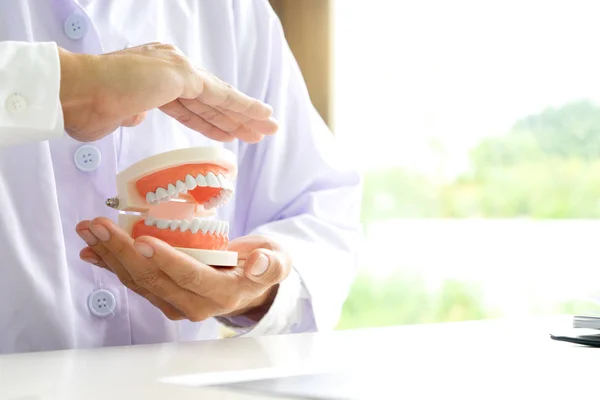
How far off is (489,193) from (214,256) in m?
2.70

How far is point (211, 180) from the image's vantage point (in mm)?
889

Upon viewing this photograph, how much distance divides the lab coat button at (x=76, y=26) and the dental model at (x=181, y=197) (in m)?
0.25

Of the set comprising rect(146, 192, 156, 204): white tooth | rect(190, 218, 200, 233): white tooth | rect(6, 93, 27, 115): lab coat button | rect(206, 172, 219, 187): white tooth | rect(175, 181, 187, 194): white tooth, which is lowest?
rect(190, 218, 200, 233): white tooth

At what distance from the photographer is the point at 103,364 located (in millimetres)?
716

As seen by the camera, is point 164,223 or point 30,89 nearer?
point 30,89

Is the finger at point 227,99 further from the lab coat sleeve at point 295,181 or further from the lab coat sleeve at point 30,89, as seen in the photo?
the lab coat sleeve at point 295,181

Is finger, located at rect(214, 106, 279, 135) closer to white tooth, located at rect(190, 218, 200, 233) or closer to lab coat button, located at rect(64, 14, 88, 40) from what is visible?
white tooth, located at rect(190, 218, 200, 233)

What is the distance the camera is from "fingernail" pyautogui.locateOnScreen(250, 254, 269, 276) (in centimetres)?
90

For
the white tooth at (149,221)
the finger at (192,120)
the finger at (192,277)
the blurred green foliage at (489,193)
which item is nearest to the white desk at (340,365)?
the finger at (192,277)

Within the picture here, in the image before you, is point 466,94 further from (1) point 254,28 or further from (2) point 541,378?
(2) point 541,378

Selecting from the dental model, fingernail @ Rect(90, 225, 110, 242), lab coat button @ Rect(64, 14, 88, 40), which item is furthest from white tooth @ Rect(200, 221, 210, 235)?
lab coat button @ Rect(64, 14, 88, 40)

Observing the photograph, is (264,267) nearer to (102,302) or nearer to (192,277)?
(192,277)

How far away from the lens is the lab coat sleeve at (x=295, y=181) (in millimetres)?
1262

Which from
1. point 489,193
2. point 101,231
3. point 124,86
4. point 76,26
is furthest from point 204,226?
point 489,193
